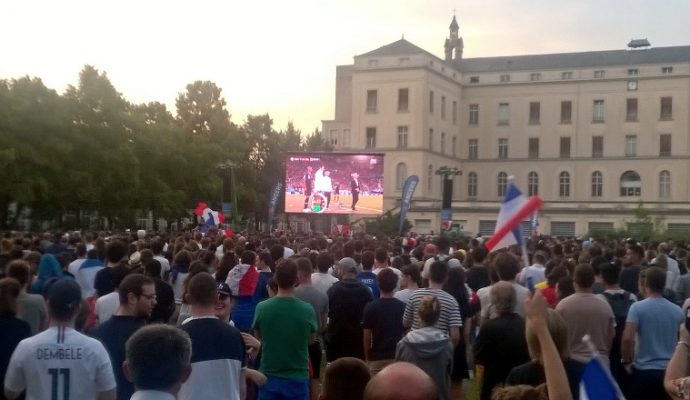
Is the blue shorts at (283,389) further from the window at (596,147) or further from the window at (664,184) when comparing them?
the window at (596,147)

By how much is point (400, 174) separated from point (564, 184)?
1565cm

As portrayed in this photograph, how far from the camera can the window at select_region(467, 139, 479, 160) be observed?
272 ft

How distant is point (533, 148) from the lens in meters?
81.1

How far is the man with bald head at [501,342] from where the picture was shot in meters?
6.87

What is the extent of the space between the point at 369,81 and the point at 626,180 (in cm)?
2400

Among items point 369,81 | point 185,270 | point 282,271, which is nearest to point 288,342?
point 282,271

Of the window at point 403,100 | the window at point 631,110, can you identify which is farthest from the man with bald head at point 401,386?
the window at point 631,110

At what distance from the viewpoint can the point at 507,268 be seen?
8.88m

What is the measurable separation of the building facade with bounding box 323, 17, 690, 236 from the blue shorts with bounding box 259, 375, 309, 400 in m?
62.9

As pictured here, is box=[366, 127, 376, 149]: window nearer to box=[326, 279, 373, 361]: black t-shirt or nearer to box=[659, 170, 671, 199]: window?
box=[659, 170, 671, 199]: window

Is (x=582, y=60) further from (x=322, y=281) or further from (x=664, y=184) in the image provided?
(x=322, y=281)

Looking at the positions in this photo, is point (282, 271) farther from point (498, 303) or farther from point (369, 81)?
point (369, 81)

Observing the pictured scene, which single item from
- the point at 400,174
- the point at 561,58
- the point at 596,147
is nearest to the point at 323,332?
the point at 400,174

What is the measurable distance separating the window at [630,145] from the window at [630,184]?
1.66 m
